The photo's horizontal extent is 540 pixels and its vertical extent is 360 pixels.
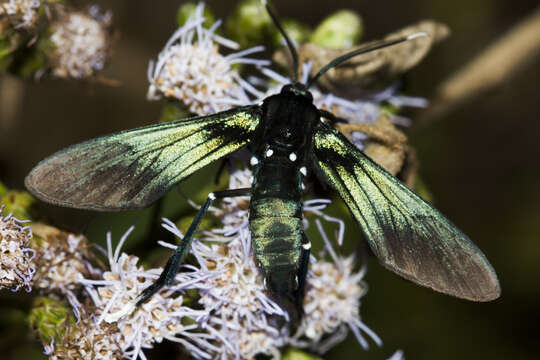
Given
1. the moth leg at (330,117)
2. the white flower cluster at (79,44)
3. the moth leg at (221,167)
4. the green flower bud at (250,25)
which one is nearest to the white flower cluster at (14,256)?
the moth leg at (221,167)

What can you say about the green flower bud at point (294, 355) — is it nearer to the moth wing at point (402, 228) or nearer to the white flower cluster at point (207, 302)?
the white flower cluster at point (207, 302)

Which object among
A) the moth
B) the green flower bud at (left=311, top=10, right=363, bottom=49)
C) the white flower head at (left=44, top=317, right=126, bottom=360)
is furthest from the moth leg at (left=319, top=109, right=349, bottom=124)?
the white flower head at (left=44, top=317, right=126, bottom=360)

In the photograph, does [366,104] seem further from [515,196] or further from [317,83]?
[515,196]

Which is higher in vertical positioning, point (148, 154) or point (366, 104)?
point (366, 104)

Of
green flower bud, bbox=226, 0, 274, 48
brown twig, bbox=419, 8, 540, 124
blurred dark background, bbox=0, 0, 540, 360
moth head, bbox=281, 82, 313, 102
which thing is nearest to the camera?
moth head, bbox=281, 82, 313, 102

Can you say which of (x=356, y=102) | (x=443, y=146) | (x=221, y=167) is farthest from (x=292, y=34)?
(x=443, y=146)

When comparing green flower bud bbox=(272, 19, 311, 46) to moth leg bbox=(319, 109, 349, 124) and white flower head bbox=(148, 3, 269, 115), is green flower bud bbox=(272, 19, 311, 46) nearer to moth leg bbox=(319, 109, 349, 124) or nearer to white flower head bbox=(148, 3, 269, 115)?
white flower head bbox=(148, 3, 269, 115)

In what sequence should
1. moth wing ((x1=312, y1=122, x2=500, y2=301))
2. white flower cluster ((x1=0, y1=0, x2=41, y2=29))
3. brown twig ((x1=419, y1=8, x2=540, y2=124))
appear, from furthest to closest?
brown twig ((x1=419, y1=8, x2=540, y2=124)) → white flower cluster ((x1=0, y1=0, x2=41, y2=29)) → moth wing ((x1=312, y1=122, x2=500, y2=301))

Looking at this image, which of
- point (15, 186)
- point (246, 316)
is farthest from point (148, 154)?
point (15, 186)
